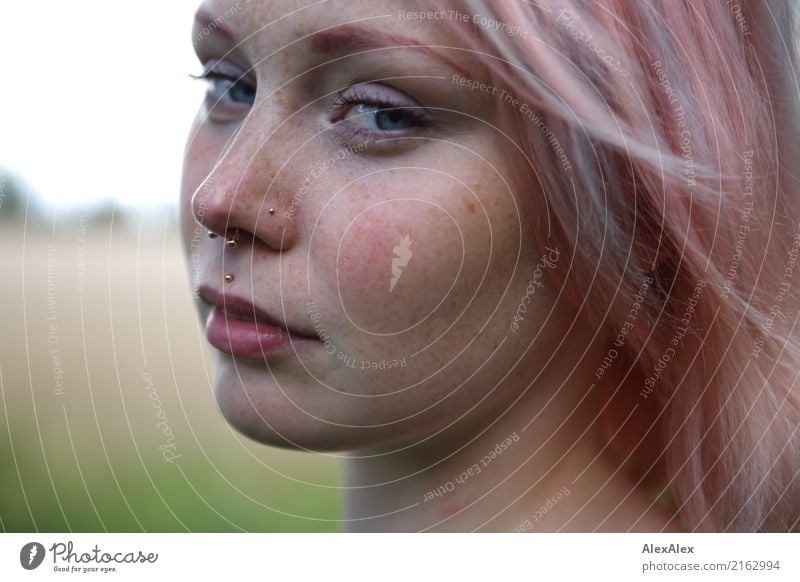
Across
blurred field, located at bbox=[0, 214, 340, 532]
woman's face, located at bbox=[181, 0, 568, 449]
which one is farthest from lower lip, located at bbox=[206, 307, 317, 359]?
blurred field, located at bbox=[0, 214, 340, 532]

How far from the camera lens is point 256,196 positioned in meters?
0.53

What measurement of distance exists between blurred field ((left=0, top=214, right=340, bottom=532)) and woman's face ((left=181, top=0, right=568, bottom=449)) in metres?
0.12

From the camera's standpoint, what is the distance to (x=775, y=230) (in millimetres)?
617

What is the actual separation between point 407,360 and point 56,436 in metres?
0.33

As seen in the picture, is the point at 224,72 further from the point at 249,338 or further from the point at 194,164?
the point at 249,338

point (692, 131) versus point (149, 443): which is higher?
point (692, 131)

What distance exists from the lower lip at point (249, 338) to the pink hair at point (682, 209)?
18 centimetres

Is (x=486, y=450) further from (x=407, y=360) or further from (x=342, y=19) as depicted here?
(x=342, y=19)

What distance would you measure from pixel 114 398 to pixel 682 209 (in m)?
0.46

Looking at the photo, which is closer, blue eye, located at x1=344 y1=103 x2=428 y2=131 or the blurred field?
blue eye, located at x1=344 y1=103 x2=428 y2=131

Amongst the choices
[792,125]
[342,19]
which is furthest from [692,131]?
[342,19]

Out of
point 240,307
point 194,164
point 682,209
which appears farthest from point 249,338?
point 682,209

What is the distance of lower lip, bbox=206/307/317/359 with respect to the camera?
0.55 metres

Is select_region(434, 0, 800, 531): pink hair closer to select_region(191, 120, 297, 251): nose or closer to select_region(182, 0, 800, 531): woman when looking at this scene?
select_region(182, 0, 800, 531): woman
